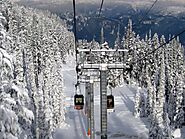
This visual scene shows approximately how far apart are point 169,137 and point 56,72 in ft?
98.6

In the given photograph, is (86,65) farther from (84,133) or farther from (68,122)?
(68,122)

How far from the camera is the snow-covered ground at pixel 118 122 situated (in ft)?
199

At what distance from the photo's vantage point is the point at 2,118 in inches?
480

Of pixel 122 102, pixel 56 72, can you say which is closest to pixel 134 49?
pixel 122 102

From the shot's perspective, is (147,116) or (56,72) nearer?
(56,72)

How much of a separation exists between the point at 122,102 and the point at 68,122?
1766 centimetres

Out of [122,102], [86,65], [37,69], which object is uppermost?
[86,65]

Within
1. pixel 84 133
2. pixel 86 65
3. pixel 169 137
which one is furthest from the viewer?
pixel 84 133

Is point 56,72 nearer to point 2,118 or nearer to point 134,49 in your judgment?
point 134,49

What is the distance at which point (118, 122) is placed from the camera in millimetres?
68438

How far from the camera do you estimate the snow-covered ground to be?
6069cm

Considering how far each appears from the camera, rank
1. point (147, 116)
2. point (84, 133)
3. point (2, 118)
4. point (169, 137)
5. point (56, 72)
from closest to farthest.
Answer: point (2, 118) < point (169, 137) < point (84, 133) < point (56, 72) < point (147, 116)

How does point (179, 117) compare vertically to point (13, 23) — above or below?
below

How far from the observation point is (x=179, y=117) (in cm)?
6738
